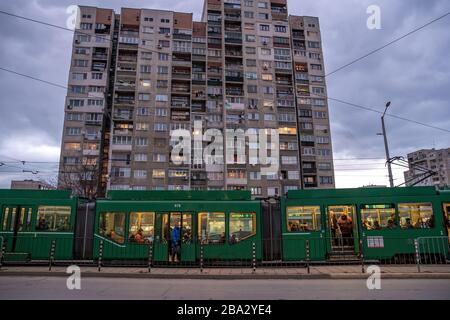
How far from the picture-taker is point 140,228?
14.9m

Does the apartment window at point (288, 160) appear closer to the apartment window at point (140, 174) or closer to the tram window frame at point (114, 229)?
the apartment window at point (140, 174)

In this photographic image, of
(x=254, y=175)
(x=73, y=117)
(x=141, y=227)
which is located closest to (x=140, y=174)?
(x=73, y=117)

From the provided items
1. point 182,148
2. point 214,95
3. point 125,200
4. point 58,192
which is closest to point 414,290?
point 125,200

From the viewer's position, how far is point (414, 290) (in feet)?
28.7

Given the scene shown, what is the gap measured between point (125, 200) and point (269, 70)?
164 feet

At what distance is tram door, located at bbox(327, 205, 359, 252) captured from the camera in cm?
1460

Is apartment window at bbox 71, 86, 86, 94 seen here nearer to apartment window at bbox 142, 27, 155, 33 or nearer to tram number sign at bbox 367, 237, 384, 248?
apartment window at bbox 142, 27, 155, 33

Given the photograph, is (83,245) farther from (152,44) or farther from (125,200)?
(152,44)

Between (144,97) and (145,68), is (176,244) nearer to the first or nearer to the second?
(144,97)

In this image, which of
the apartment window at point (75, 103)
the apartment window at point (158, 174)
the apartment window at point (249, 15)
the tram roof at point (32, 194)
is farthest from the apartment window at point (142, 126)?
the tram roof at point (32, 194)

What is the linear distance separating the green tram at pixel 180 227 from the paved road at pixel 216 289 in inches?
137

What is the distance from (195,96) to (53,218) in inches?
1716

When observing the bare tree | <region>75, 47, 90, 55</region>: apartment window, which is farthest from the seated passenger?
<region>75, 47, 90, 55</region>: apartment window

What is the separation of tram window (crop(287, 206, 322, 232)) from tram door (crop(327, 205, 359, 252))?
0.57 metres
